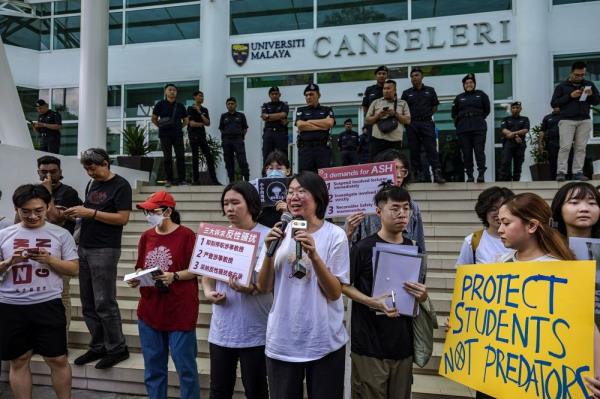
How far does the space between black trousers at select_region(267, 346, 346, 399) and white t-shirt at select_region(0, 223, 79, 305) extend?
1.92 m

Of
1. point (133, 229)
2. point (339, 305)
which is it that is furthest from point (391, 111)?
point (339, 305)

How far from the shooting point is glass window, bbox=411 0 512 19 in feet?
39.1

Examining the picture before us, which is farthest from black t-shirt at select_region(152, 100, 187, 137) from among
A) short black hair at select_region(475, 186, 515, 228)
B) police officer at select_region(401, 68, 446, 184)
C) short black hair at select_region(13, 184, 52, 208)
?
short black hair at select_region(475, 186, 515, 228)

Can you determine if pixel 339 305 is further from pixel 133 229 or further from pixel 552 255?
pixel 133 229

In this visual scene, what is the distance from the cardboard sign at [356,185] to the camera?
10.7 ft

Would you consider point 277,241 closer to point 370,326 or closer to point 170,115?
point 370,326

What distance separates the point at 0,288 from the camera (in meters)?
3.23

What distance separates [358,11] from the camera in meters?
12.8

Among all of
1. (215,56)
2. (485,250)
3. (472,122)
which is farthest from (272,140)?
(485,250)

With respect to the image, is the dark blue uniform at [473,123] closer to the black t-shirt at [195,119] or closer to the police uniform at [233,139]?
the police uniform at [233,139]

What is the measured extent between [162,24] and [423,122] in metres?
10.3

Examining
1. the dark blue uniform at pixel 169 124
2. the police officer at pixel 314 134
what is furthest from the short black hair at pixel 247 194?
the dark blue uniform at pixel 169 124

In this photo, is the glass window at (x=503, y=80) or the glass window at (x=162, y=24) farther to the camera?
the glass window at (x=162, y=24)

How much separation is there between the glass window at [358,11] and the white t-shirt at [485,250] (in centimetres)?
1076
